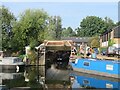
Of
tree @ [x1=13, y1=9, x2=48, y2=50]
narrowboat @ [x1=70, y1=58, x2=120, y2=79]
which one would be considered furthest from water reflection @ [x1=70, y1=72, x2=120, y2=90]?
tree @ [x1=13, y1=9, x2=48, y2=50]

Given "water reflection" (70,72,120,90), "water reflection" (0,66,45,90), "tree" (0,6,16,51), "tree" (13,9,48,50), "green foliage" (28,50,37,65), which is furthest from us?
→ "tree" (13,9,48,50)

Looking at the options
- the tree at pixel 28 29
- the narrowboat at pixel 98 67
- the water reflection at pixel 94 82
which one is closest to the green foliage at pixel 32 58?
the tree at pixel 28 29

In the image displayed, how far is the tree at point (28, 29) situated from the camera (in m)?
51.2

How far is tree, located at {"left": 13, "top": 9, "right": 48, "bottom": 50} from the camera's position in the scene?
168 ft

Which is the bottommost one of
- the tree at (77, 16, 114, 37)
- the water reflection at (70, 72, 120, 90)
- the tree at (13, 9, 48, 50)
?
the water reflection at (70, 72, 120, 90)

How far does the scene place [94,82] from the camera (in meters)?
29.4

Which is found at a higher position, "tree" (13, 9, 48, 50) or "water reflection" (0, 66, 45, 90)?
"tree" (13, 9, 48, 50)

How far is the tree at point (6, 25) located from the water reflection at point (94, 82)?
19.6 metres

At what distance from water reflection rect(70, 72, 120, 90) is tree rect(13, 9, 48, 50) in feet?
61.1

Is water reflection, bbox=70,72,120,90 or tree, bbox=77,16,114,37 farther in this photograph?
tree, bbox=77,16,114,37

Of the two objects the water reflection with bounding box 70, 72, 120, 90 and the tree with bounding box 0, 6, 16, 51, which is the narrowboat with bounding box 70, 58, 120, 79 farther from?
the tree with bounding box 0, 6, 16, 51

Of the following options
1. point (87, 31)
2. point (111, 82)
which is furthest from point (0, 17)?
point (87, 31)

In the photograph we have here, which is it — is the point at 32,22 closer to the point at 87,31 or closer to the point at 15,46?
the point at 15,46

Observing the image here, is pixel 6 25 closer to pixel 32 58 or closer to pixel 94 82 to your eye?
pixel 32 58
